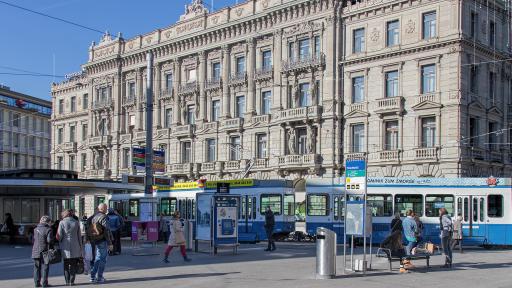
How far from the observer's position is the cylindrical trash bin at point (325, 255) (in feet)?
58.1

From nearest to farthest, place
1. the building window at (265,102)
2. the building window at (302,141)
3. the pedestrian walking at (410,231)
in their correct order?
the pedestrian walking at (410,231) → the building window at (302,141) → the building window at (265,102)

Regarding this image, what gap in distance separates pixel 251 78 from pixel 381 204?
23643mm

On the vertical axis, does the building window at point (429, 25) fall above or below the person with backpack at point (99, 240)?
above

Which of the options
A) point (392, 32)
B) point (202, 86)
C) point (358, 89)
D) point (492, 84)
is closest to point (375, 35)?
point (392, 32)

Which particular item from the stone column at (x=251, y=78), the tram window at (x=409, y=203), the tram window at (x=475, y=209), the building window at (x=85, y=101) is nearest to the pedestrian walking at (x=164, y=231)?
the tram window at (x=409, y=203)

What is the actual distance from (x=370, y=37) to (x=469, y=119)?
8608mm

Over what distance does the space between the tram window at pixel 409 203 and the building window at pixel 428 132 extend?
1191cm

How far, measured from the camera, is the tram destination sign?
18.9 m

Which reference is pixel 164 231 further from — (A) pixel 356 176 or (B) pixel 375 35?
(B) pixel 375 35

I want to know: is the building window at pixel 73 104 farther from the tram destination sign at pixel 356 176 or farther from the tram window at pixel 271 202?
the tram destination sign at pixel 356 176

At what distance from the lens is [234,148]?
55.3 metres

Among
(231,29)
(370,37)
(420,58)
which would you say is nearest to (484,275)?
→ (420,58)

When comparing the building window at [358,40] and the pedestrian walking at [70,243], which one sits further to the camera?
the building window at [358,40]

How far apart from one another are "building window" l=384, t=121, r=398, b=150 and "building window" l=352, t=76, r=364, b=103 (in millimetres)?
2815
